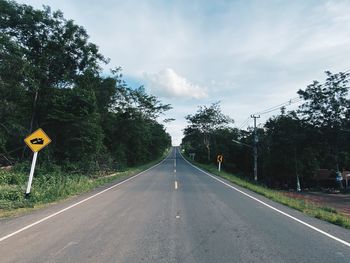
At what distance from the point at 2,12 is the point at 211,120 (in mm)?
52496

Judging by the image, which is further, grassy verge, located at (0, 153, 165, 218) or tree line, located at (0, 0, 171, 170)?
tree line, located at (0, 0, 171, 170)

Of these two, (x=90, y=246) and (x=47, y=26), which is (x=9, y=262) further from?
(x=47, y=26)

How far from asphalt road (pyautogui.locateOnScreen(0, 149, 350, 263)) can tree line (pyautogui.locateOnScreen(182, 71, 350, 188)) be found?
116 ft

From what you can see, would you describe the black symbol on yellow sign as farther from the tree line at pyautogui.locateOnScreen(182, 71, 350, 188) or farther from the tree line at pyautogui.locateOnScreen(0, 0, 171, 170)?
the tree line at pyautogui.locateOnScreen(182, 71, 350, 188)

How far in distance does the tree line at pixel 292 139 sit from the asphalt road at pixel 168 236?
35.3 meters

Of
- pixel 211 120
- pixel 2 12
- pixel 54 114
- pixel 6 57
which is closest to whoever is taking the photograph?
pixel 6 57

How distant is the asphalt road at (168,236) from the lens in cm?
561

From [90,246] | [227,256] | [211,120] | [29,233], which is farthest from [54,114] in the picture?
[211,120]

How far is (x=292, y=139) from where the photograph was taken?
4631cm

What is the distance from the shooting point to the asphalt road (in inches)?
221

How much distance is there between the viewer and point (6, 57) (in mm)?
19453

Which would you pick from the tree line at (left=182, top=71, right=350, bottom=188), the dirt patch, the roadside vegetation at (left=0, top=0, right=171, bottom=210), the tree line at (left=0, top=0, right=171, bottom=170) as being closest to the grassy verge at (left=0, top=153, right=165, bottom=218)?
the roadside vegetation at (left=0, top=0, right=171, bottom=210)

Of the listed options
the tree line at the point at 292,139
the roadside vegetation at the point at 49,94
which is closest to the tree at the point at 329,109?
the tree line at the point at 292,139

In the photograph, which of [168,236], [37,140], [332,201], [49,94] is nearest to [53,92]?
[49,94]
